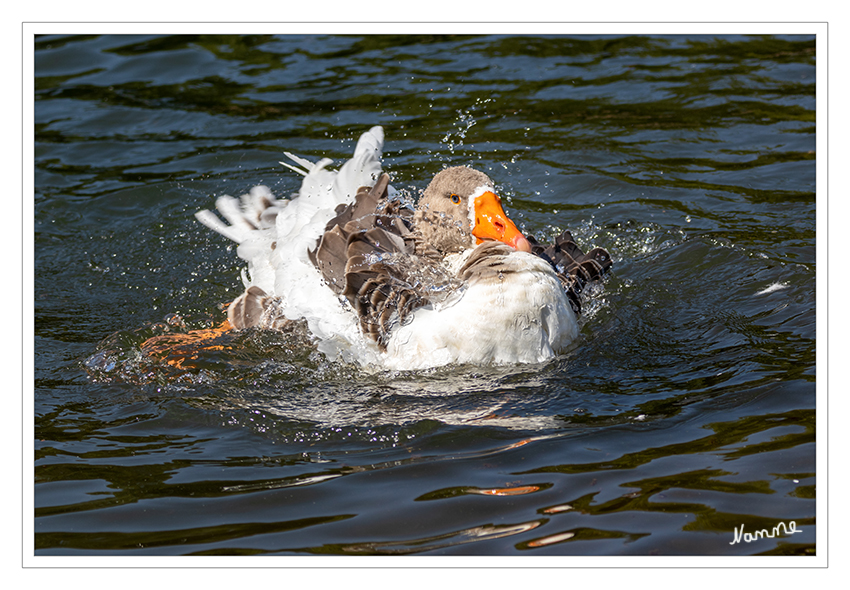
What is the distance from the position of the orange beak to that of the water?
2.97ft

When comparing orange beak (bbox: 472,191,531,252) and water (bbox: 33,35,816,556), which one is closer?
water (bbox: 33,35,816,556)

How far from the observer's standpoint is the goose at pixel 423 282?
561 centimetres

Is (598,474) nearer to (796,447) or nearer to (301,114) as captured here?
(796,447)

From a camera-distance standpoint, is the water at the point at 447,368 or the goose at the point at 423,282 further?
the goose at the point at 423,282

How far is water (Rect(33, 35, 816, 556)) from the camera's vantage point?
169 inches

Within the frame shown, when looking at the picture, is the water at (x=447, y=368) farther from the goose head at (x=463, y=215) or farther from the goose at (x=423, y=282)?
the goose head at (x=463, y=215)

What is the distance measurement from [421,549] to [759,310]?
3967mm

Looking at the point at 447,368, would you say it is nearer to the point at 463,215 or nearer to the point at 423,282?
the point at 423,282
